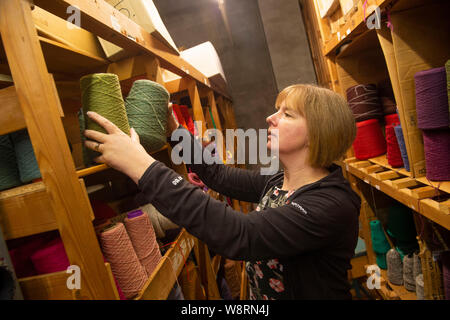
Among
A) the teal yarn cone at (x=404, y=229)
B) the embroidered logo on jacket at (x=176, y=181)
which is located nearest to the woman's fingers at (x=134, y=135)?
the embroidered logo on jacket at (x=176, y=181)

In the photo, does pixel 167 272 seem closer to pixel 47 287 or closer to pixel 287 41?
pixel 47 287

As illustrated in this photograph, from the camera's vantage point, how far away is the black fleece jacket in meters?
0.80

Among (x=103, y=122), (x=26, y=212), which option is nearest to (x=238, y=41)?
(x=103, y=122)

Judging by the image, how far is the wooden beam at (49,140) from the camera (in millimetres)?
659

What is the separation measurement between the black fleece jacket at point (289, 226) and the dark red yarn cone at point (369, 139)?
1191 millimetres

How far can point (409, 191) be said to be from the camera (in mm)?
1424

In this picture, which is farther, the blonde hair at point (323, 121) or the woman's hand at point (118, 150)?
the blonde hair at point (323, 121)

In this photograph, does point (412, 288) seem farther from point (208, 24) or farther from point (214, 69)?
point (208, 24)

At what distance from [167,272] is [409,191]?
1.33 meters

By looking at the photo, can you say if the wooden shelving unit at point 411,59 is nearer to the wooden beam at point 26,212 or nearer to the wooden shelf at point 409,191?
the wooden shelf at point 409,191

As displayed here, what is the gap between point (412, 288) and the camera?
6.23 feet

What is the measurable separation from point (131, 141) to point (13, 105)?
328 millimetres

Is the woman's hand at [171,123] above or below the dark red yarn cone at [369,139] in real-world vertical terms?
above

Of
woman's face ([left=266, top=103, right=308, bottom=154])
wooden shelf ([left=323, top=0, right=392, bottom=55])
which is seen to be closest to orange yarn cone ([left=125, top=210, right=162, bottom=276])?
woman's face ([left=266, top=103, right=308, bottom=154])
